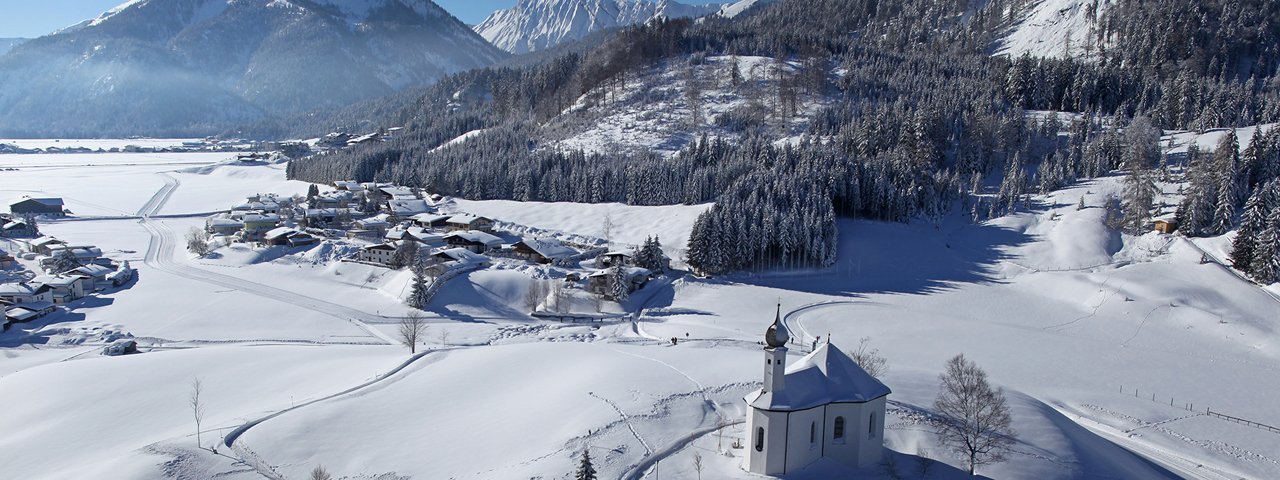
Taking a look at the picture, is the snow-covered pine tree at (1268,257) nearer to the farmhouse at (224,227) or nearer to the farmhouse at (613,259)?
the farmhouse at (613,259)

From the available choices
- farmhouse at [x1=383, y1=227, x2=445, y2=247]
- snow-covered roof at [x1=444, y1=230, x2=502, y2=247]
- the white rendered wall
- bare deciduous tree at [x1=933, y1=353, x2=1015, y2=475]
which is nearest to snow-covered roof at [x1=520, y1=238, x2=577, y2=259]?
snow-covered roof at [x1=444, y1=230, x2=502, y2=247]

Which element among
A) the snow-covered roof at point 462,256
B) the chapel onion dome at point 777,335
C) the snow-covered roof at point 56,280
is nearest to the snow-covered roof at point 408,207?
the snow-covered roof at point 462,256

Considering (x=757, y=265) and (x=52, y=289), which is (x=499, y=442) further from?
(x=52, y=289)

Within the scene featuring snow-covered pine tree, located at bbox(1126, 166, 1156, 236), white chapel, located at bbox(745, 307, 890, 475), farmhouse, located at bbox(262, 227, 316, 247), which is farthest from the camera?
farmhouse, located at bbox(262, 227, 316, 247)

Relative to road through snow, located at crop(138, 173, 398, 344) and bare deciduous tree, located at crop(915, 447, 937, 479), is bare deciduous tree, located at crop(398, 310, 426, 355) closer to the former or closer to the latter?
road through snow, located at crop(138, 173, 398, 344)

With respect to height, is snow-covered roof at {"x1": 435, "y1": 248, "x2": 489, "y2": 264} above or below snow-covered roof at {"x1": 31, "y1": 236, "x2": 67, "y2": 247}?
above

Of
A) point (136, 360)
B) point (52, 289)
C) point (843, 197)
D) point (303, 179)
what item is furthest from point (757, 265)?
point (303, 179)

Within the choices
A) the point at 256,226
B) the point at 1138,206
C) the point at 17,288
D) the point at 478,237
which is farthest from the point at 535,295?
the point at 1138,206
